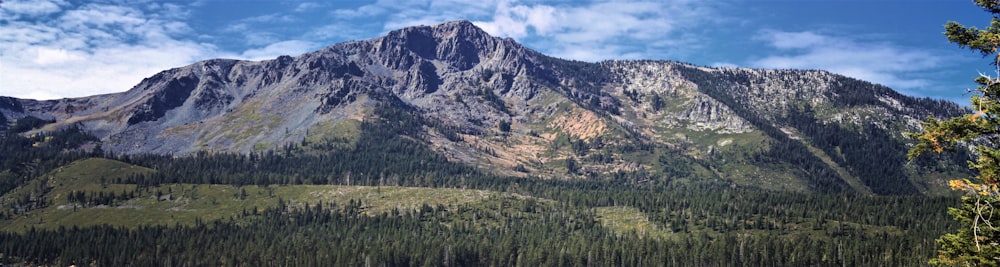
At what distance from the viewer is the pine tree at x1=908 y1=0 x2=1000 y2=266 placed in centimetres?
2853

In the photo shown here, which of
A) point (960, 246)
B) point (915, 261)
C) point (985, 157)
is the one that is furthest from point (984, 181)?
point (915, 261)

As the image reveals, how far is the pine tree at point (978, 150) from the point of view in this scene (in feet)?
93.6

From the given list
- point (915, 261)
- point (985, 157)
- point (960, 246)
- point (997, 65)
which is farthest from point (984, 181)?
point (915, 261)

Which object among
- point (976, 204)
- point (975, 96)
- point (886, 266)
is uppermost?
point (975, 96)

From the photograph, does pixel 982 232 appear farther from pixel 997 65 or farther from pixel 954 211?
pixel 997 65

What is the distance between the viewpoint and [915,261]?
18688 centimetres

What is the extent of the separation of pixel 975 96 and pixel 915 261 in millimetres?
185136

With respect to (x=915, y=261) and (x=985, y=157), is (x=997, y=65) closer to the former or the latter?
(x=985, y=157)

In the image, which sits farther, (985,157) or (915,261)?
(915,261)

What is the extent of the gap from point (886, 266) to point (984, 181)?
193 metres

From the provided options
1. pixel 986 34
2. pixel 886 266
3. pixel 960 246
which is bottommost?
pixel 886 266

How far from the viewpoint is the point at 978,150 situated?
28453 millimetres

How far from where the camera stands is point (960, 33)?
3058 cm

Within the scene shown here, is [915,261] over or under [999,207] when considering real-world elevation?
under
